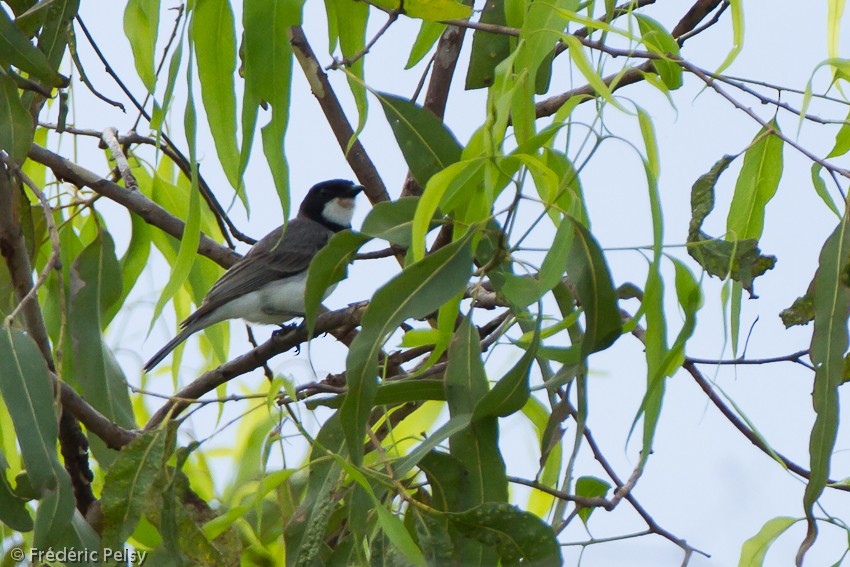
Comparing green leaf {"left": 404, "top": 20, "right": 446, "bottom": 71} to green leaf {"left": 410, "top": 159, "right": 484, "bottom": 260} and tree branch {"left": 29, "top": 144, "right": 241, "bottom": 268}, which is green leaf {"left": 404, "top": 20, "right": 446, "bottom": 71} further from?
tree branch {"left": 29, "top": 144, "right": 241, "bottom": 268}

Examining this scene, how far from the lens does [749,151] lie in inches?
67.9

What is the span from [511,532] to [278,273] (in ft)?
10.4

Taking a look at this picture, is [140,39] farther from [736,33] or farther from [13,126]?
[736,33]

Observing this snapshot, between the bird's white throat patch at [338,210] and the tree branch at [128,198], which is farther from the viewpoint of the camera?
the bird's white throat patch at [338,210]

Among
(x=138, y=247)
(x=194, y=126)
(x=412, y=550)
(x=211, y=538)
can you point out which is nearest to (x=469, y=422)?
(x=412, y=550)

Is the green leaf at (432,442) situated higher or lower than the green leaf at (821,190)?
lower

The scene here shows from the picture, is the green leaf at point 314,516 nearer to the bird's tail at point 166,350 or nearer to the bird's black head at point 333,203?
the bird's tail at point 166,350

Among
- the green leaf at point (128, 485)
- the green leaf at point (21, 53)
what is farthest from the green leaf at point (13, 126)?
the green leaf at point (128, 485)

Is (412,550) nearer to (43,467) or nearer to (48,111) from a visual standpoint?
(43,467)

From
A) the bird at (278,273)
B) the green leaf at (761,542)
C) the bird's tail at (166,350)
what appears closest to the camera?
the green leaf at (761,542)

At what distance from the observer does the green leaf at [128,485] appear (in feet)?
5.24

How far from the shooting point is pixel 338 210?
520 cm

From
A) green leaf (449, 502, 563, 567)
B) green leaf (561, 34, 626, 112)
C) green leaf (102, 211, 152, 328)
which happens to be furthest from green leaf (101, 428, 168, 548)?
green leaf (102, 211, 152, 328)

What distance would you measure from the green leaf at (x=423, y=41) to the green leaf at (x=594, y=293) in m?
0.57
